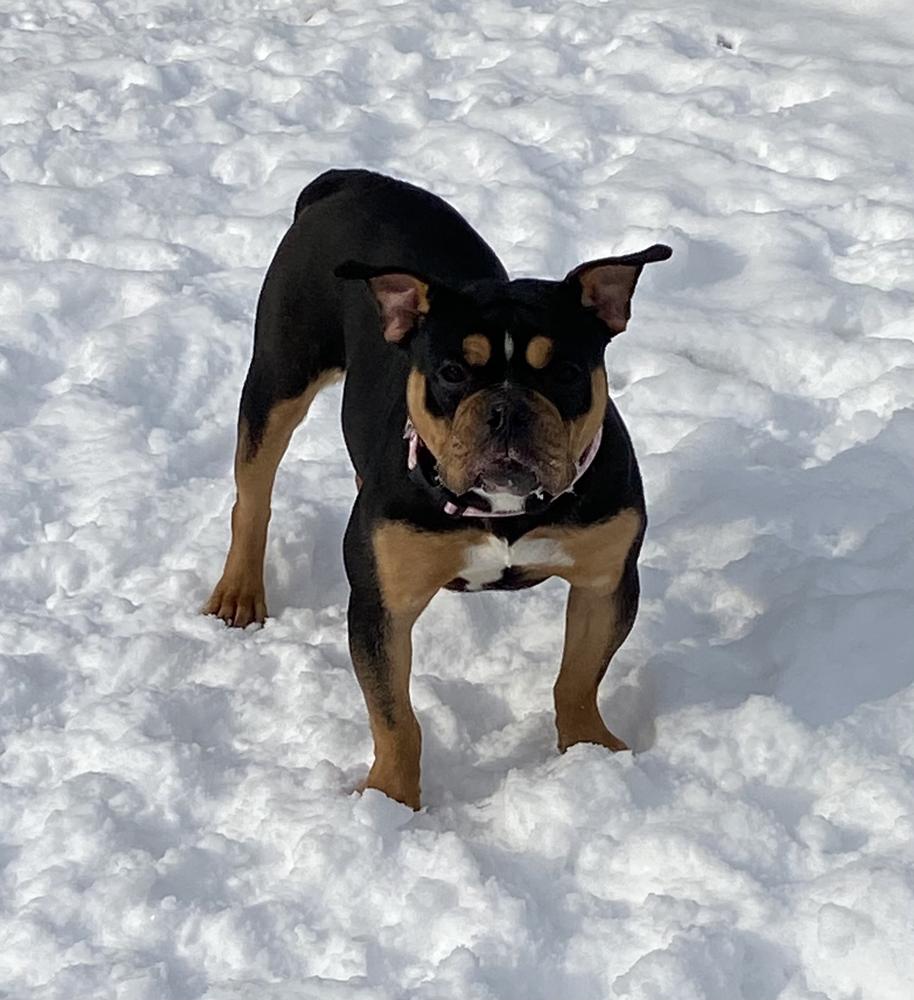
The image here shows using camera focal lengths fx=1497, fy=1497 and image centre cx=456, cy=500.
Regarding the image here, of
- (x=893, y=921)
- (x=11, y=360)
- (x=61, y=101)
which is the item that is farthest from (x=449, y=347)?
(x=61, y=101)

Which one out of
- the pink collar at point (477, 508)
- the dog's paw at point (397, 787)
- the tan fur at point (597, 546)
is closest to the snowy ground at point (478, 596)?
the dog's paw at point (397, 787)

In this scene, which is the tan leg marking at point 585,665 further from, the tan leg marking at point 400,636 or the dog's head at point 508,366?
the dog's head at point 508,366

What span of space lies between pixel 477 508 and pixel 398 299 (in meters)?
0.56

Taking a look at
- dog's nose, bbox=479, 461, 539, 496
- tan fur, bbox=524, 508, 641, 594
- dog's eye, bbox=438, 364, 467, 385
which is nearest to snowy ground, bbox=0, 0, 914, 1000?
tan fur, bbox=524, 508, 641, 594

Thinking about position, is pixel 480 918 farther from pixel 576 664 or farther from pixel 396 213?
pixel 396 213

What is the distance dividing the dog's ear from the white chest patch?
562 mm

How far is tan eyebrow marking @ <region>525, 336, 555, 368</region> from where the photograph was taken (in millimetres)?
3494

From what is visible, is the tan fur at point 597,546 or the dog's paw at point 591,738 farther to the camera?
the dog's paw at point 591,738

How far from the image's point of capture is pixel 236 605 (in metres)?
4.85

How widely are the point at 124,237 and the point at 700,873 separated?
14.1 feet

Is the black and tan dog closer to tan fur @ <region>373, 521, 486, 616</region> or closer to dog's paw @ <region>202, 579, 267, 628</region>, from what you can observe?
tan fur @ <region>373, 521, 486, 616</region>

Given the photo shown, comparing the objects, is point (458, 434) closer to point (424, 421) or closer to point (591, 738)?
point (424, 421)

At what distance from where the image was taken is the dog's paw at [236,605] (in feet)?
15.8

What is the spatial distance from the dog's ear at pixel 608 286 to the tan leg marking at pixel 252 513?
127 centimetres
